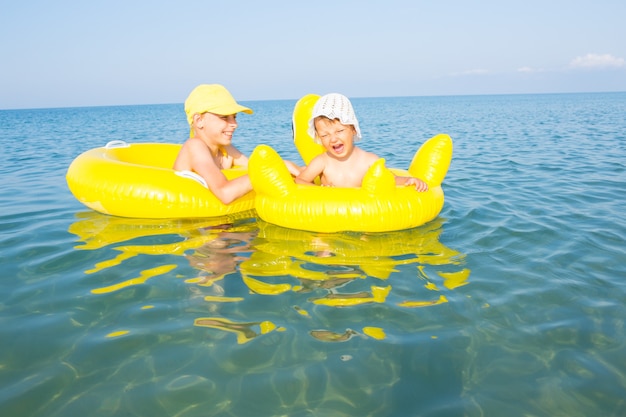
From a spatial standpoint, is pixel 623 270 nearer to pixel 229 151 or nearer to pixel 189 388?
pixel 189 388

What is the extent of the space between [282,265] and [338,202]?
0.78m

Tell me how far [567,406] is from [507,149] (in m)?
8.78

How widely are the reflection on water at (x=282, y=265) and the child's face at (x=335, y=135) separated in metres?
0.77

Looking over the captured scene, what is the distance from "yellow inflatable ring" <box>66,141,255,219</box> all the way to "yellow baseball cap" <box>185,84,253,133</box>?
58 cm

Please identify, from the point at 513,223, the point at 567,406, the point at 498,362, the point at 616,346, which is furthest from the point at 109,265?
the point at 513,223

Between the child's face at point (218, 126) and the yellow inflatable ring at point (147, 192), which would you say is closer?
the yellow inflatable ring at point (147, 192)

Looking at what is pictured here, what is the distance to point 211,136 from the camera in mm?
4250

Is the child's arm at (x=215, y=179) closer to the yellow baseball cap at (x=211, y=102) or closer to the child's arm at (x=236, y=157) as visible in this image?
the yellow baseball cap at (x=211, y=102)

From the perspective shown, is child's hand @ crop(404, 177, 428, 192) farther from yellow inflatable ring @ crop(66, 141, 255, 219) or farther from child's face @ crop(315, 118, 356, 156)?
yellow inflatable ring @ crop(66, 141, 255, 219)

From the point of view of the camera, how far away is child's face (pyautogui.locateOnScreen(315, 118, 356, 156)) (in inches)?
151

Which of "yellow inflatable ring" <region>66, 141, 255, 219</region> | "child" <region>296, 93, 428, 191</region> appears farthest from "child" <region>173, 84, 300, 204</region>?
"child" <region>296, 93, 428, 191</region>

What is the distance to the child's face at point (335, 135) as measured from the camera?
3848 millimetres

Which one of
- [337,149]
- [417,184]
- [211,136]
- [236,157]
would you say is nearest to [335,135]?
[337,149]

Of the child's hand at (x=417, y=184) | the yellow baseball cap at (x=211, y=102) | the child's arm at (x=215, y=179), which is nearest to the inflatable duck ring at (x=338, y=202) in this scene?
the child's hand at (x=417, y=184)
